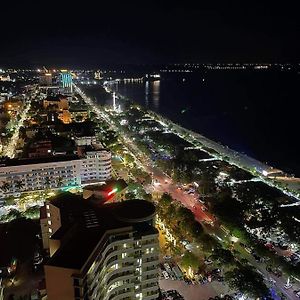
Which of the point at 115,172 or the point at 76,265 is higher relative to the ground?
the point at 76,265

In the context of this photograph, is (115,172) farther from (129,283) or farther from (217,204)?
(129,283)

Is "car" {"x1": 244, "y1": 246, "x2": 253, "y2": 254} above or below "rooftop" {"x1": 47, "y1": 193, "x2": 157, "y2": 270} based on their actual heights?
below

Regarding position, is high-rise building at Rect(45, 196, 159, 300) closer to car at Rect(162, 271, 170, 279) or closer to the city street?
car at Rect(162, 271, 170, 279)

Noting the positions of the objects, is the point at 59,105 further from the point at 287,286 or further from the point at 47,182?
the point at 287,286

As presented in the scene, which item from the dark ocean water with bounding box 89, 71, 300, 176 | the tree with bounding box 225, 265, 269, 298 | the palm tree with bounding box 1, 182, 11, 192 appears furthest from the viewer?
the dark ocean water with bounding box 89, 71, 300, 176

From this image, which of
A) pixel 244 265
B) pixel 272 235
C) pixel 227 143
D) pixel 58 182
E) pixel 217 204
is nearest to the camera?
pixel 244 265

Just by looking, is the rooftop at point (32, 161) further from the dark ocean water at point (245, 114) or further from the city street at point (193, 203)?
the dark ocean water at point (245, 114)

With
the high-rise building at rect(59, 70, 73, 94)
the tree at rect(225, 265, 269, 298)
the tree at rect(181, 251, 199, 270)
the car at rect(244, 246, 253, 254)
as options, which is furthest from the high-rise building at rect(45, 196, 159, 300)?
the high-rise building at rect(59, 70, 73, 94)

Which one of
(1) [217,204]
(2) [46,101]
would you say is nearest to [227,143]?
(1) [217,204]
